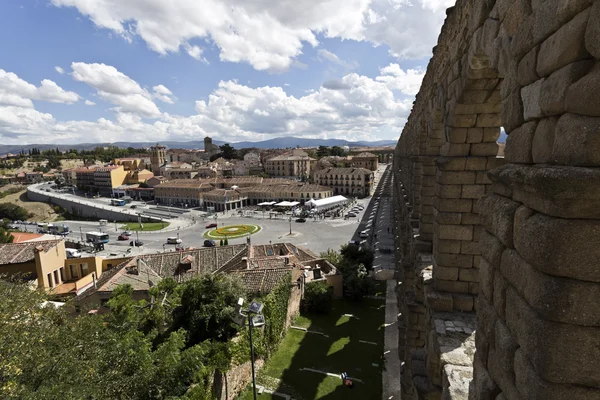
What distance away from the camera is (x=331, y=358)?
15430 mm

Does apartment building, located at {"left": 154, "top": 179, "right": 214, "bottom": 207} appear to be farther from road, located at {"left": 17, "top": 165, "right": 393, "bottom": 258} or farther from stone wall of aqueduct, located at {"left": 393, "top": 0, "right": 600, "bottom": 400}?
stone wall of aqueduct, located at {"left": 393, "top": 0, "right": 600, "bottom": 400}

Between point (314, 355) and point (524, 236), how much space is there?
51.4 feet

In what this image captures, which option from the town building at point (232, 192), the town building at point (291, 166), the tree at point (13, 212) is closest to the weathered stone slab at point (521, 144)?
the town building at point (232, 192)

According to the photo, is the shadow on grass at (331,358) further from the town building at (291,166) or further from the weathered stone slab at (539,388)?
the town building at (291,166)

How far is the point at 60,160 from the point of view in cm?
11425

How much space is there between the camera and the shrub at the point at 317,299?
2009 cm

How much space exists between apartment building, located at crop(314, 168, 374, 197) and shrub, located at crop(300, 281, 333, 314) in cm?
4547

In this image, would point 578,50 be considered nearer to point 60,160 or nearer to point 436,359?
point 436,359

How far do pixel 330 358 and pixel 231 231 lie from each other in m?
28.7

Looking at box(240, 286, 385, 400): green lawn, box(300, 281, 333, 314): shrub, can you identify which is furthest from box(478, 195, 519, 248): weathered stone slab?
box(300, 281, 333, 314): shrub

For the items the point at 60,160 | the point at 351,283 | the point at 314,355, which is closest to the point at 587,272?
the point at 314,355

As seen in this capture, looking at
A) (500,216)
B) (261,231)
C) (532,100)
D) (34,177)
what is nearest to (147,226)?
(261,231)

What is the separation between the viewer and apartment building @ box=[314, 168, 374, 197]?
6394 centimetres

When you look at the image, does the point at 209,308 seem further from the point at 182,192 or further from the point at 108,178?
the point at 108,178
